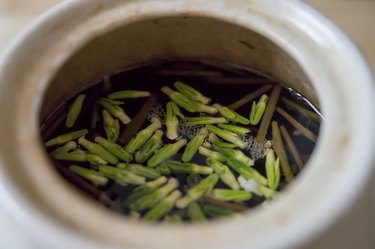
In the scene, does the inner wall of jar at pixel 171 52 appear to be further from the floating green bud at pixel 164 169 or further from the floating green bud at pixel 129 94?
the floating green bud at pixel 164 169

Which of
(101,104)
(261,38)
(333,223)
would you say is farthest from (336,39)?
(101,104)

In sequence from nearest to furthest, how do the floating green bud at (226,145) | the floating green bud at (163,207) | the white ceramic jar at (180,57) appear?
the white ceramic jar at (180,57) < the floating green bud at (163,207) < the floating green bud at (226,145)

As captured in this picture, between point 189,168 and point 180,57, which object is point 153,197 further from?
point 180,57

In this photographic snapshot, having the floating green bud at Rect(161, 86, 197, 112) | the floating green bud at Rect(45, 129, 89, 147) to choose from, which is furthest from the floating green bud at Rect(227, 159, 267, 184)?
the floating green bud at Rect(45, 129, 89, 147)

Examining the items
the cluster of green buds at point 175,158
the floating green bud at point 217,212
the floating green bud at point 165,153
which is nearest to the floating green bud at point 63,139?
the cluster of green buds at point 175,158

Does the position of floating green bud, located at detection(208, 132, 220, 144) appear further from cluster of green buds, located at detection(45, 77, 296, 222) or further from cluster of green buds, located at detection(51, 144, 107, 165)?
cluster of green buds, located at detection(51, 144, 107, 165)

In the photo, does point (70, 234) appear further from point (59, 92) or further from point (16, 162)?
point (59, 92)
